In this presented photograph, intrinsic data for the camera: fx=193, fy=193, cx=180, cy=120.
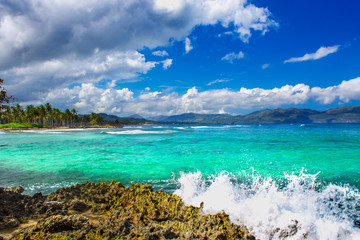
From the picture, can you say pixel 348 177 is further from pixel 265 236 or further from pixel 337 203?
pixel 265 236

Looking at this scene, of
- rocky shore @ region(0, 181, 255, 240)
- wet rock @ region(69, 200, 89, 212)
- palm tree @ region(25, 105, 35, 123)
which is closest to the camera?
rocky shore @ region(0, 181, 255, 240)

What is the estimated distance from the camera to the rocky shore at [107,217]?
14.3 ft

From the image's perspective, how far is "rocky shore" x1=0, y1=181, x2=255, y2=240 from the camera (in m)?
4.36

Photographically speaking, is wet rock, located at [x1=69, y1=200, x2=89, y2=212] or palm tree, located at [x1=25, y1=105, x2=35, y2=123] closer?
wet rock, located at [x1=69, y1=200, x2=89, y2=212]

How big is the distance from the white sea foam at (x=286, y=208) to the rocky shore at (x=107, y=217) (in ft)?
3.01

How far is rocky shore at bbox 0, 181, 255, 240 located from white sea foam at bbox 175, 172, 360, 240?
3.01ft

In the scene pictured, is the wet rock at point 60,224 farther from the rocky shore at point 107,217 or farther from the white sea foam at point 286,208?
the white sea foam at point 286,208

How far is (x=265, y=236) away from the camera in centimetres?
522

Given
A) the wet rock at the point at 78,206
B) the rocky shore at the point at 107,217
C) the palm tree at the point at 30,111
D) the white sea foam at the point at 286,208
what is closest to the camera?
the rocky shore at the point at 107,217

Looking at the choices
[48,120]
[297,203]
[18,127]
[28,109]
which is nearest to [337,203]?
[297,203]

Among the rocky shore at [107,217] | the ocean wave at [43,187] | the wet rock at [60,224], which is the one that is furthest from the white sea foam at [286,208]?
the ocean wave at [43,187]

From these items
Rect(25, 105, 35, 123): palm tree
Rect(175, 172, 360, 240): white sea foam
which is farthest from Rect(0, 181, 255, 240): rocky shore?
Rect(25, 105, 35, 123): palm tree

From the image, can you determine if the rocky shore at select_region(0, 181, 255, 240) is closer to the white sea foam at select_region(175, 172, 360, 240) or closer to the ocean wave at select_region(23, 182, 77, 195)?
the white sea foam at select_region(175, 172, 360, 240)

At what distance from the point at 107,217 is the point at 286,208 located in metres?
5.80
